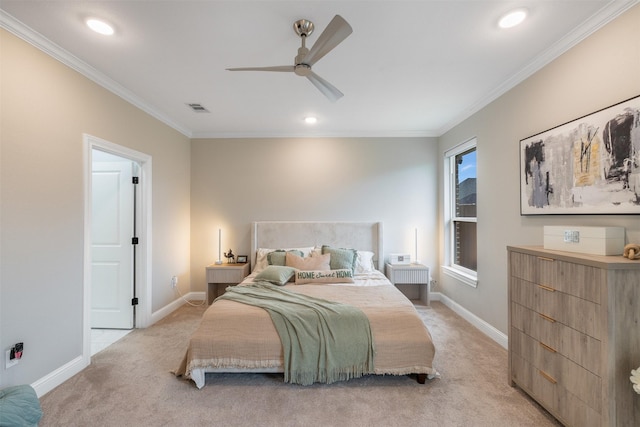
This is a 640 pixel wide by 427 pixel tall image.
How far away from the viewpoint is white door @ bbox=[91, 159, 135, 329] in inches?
135

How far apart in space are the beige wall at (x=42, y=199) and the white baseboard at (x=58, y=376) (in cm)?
3

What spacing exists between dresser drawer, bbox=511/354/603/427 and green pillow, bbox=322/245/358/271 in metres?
1.97

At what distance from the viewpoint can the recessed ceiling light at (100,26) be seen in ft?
6.35

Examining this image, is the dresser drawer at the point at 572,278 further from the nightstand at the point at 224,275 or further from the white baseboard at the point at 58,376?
the white baseboard at the point at 58,376

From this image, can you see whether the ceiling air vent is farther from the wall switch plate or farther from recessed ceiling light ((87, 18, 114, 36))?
the wall switch plate

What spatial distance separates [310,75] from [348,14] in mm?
441

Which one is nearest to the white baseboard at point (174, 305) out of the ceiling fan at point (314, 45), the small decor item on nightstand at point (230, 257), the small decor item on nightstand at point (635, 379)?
the small decor item on nightstand at point (230, 257)

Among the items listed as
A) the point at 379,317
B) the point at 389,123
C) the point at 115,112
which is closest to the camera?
the point at 379,317

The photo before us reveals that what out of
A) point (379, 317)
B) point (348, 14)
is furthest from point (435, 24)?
point (379, 317)

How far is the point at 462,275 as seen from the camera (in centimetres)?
371

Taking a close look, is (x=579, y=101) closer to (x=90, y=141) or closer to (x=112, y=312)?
(x=90, y=141)

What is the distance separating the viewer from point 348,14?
6.13 ft

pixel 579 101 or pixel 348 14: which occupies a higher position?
pixel 348 14

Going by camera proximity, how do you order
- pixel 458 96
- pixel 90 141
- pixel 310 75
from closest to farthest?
1. pixel 310 75
2. pixel 90 141
3. pixel 458 96
